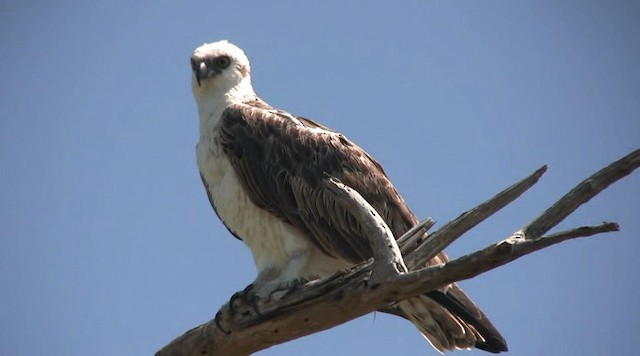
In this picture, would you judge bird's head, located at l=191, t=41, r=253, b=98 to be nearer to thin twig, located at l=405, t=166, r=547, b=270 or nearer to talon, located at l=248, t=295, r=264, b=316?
talon, located at l=248, t=295, r=264, b=316

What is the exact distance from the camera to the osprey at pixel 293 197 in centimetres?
830

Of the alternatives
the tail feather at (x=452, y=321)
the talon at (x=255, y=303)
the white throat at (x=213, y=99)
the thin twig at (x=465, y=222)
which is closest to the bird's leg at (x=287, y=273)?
the talon at (x=255, y=303)

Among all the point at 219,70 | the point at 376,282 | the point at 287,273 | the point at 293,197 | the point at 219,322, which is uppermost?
the point at 219,70

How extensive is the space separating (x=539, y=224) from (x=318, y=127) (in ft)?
10.7

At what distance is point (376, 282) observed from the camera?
654cm

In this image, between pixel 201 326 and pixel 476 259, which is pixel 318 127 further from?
pixel 476 259

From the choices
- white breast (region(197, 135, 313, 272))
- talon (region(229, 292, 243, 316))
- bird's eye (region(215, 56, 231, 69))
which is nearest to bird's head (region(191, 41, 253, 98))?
bird's eye (region(215, 56, 231, 69))

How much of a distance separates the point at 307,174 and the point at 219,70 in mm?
1553

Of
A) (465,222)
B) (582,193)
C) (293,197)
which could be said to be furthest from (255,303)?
(582,193)

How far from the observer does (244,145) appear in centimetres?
877

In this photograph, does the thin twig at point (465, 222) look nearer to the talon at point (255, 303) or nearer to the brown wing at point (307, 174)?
the talon at point (255, 303)

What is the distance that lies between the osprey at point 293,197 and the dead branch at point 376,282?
21.5 inches

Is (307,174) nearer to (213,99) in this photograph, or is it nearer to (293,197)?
(293,197)

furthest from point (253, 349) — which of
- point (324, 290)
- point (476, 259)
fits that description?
point (476, 259)
